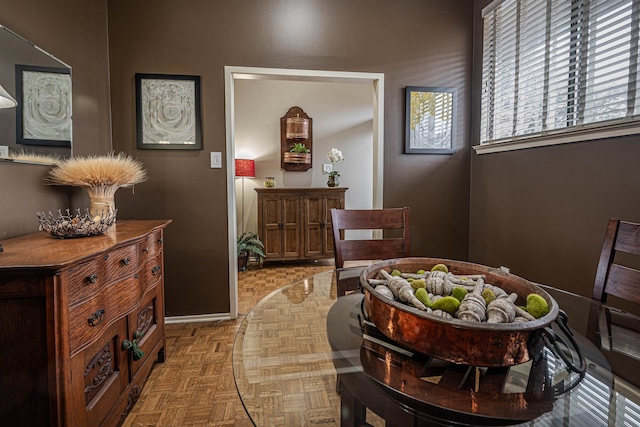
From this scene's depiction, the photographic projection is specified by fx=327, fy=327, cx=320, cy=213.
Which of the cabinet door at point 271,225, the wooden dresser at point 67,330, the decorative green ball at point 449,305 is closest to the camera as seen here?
the decorative green ball at point 449,305

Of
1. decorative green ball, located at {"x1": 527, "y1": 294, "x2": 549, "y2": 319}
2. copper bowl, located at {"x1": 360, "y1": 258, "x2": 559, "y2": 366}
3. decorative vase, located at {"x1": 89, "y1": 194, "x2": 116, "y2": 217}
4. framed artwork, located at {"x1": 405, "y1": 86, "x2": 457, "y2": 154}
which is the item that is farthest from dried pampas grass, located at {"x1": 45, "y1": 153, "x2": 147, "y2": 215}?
framed artwork, located at {"x1": 405, "y1": 86, "x2": 457, "y2": 154}

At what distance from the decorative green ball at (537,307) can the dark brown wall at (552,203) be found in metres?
1.28

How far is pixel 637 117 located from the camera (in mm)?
1474

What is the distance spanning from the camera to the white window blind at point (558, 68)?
1559mm

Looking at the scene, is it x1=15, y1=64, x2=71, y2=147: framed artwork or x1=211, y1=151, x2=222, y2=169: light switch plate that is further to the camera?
x1=211, y1=151, x2=222, y2=169: light switch plate

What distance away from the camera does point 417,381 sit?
651 mm

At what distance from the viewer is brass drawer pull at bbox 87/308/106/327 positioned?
113 cm

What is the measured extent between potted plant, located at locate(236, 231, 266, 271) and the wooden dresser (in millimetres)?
2331

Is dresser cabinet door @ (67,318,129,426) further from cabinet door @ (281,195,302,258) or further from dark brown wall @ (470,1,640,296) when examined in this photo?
cabinet door @ (281,195,302,258)

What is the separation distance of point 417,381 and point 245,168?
12.4 ft

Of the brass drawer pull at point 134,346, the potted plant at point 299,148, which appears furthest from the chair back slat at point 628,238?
the potted plant at point 299,148

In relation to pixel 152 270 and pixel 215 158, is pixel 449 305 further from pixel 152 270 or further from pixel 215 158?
pixel 215 158

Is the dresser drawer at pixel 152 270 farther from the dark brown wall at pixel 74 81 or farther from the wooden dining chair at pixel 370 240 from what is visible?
the wooden dining chair at pixel 370 240

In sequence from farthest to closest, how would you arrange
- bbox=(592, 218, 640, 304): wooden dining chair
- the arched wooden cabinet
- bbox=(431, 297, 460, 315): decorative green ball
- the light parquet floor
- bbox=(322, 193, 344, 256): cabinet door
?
the arched wooden cabinet, bbox=(322, 193, 344, 256): cabinet door, the light parquet floor, bbox=(592, 218, 640, 304): wooden dining chair, bbox=(431, 297, 460, 315): decorative green ball
